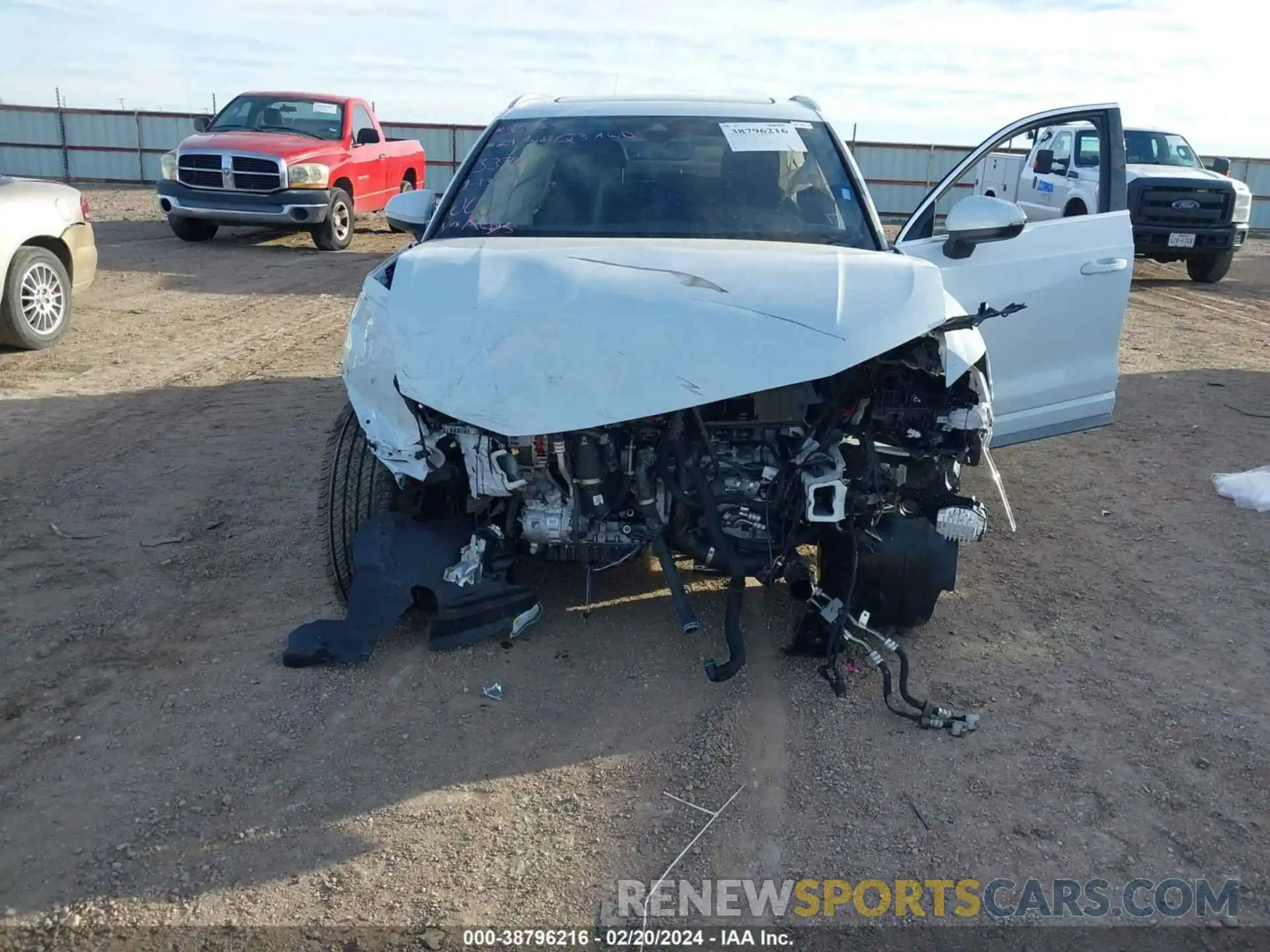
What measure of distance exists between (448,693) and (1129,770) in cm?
228

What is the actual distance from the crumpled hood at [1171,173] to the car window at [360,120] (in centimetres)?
1058

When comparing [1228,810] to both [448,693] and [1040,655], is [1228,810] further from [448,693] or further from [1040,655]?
[448,693]

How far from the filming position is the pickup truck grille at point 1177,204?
46.4ft

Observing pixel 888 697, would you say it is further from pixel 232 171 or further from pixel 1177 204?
pixel 1177 204

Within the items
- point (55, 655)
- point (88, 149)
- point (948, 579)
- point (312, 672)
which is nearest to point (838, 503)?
point (948, 579)

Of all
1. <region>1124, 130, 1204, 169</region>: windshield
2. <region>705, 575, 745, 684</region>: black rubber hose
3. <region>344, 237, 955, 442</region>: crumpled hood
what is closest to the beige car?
<region>344, 237, 955, 442</region>: crumpled hood

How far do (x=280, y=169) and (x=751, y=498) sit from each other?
457 inches

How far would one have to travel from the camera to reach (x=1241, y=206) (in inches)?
579

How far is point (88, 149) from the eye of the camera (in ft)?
79.1

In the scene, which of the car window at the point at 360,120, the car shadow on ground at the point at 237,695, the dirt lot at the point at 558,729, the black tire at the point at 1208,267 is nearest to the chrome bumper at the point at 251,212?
the car window at the point at 360,120

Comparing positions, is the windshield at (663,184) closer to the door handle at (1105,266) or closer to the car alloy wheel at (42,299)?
the door handle at (1105,266)

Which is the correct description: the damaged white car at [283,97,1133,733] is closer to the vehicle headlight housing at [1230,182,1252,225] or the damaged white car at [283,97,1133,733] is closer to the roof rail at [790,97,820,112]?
the roof rail at [790,97,820,112]

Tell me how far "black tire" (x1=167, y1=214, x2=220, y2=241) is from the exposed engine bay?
12165 mm

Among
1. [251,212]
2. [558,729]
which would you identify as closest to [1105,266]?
[558,729]
